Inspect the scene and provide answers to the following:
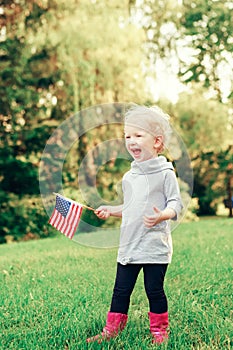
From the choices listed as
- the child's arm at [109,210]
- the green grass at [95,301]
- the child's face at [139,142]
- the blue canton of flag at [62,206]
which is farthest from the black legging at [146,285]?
the child's face at [139,142]

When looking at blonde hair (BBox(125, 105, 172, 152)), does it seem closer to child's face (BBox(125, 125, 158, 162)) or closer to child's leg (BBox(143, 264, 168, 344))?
child's face (BBox(125, 125, 158, 162))

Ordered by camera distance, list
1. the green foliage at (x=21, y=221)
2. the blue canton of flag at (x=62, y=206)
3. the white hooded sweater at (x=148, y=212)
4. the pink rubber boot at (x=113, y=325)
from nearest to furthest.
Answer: the white hooded sweater at (x=148, y=212), the pink rubber boot at (x=113, y=325), the blue canton of flag at (x=62, y=206), the green foliage at (x=21, y=221)

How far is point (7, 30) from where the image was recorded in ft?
44.9

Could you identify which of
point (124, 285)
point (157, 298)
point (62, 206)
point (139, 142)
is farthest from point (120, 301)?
point (139, 142)

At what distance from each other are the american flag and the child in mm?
279

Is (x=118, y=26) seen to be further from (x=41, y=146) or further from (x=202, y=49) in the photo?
(x=202, y=49)

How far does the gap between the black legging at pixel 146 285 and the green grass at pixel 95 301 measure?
18 cm

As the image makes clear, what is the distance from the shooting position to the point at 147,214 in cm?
290

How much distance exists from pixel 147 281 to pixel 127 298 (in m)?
0.17

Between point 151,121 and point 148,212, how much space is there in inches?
19.6

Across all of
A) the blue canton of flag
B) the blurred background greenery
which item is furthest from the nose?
the blurred background greenery

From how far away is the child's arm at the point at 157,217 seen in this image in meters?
2.74

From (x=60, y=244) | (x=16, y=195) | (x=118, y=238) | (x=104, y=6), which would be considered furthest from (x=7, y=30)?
(x=118, y=238)

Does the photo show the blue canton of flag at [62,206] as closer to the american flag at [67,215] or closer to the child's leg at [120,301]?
the american flag at [67,215]
